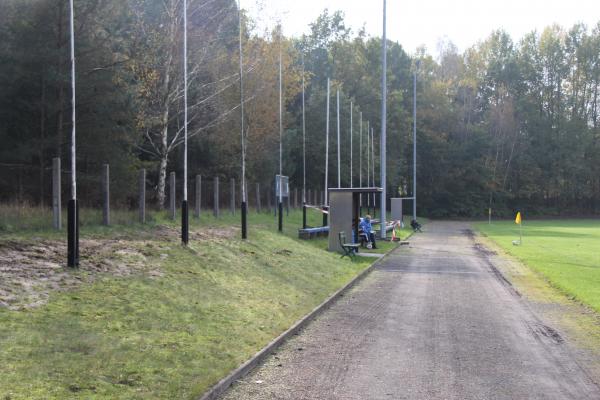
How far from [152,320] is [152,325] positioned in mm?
234

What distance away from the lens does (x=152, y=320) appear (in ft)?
28.0

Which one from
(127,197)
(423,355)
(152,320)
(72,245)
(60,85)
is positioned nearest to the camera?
(423,355)

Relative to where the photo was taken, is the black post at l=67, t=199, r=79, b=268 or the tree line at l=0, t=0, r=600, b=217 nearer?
the black post at l=67, t=199, r=79, b=268

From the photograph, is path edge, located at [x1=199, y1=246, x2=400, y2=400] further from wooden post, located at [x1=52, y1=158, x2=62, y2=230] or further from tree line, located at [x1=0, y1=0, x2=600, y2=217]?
tree line, located at [x1=0, y1=0, x2=600, y2=217]

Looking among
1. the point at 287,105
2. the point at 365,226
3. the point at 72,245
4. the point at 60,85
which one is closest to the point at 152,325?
the point at 72,245

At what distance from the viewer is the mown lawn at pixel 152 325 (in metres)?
6.06

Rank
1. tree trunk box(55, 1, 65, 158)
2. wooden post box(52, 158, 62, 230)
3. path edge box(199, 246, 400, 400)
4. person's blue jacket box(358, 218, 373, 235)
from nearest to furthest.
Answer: path edge box(199, 246, 400, 400), wooden post box(52, 158, 62, 230), tree trunk box(55, 1, 65, 158), person's blue jacket box(358, 218, 373, 235)

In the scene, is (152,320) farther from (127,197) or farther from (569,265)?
(569,265)

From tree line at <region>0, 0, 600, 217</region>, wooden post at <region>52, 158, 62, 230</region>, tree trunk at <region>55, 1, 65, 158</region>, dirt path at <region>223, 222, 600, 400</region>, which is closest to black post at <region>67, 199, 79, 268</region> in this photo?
wooden post at <region>52, 158, 62, 230</region>

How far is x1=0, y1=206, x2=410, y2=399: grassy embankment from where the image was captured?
610 cm

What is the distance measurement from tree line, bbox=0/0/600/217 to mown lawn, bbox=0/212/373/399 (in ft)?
16.5

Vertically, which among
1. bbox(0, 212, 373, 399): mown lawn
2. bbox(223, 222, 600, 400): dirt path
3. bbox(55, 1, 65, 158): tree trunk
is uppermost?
bbox(55, 1, 65, 158): tree trunk

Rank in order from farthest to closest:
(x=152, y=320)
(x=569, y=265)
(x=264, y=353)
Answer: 1. (x=569, y=265)
2. (x=152, y=320)
3. (x=264, y=353)

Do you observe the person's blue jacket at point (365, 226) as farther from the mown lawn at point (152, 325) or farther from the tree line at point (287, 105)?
the mown lawn at point (152, 325)
